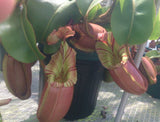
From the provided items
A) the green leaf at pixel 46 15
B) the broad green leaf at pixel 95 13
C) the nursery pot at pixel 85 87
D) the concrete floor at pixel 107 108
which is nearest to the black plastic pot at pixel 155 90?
the concrete floor at pixel 107 108

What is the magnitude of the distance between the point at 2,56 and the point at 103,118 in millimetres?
473

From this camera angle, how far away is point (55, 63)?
441 mm

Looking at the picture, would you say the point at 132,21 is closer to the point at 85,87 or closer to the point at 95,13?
the point at 95,13

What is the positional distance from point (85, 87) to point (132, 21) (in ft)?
1.03

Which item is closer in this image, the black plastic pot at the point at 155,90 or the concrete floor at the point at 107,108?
the concrete floor at the point at 107,108

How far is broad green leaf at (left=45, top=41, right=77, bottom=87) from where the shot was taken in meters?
0.43

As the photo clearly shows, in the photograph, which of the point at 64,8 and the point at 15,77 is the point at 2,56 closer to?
the point at 15,77

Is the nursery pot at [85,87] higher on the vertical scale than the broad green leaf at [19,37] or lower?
lower

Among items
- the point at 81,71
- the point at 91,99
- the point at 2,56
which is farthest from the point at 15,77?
the point at 91,99

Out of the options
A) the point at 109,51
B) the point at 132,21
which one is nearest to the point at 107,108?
the point at 109,51

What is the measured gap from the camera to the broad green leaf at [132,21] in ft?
1.17

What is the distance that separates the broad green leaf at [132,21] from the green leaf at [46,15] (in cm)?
15

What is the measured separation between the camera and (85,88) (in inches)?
22.8

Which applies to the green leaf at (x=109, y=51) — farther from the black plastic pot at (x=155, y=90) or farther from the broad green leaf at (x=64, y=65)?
the black plastic pot at (x=155, y=90)
